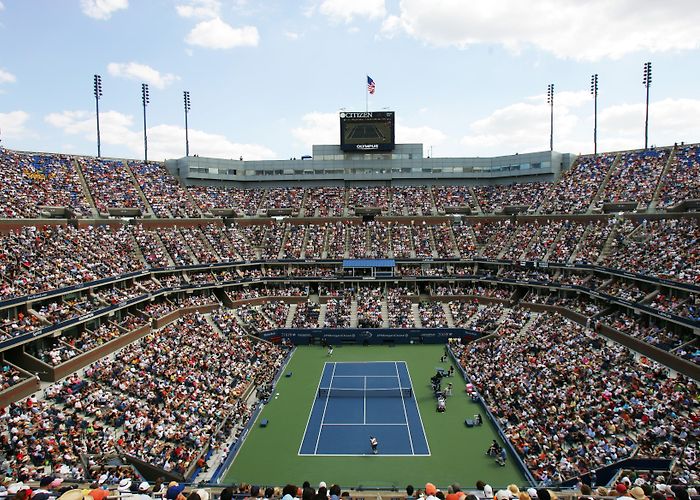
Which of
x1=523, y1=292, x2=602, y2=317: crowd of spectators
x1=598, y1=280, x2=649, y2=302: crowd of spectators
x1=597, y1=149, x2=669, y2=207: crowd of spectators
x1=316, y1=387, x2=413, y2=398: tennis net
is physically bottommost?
x1=316, y1=387, x2=413, y2=398: tennis net

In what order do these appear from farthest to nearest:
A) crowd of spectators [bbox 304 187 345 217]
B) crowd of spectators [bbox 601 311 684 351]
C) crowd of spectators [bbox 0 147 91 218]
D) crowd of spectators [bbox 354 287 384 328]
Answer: crowd of spectators [bbox 304 187 345 217]
crowd of spectators [bbox 354 287 384 328]
crowd of spectators [bbox 0 147 91 218]
crowd of spectators [bbox 601 311 684 351]

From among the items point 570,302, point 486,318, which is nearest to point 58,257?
point 486,318

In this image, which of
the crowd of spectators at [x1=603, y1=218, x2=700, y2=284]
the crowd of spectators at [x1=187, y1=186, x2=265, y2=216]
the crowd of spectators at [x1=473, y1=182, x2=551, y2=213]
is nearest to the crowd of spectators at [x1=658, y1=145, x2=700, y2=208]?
the crowd of spectators at [x1=603, y1=218, x2=700, y2=284]

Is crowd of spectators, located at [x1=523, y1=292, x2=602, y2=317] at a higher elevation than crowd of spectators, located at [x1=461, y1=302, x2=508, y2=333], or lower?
higher

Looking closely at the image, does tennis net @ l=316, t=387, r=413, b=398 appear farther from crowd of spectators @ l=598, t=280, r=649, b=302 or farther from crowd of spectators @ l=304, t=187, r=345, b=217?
crowd of spectators @ l=304, t=187, r=345, b=217

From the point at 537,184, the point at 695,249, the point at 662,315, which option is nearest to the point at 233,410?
the point at 662,315

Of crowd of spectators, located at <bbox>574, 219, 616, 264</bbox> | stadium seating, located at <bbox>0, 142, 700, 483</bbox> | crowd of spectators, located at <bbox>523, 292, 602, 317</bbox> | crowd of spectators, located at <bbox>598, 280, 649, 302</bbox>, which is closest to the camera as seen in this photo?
stadium seating, located at <bbox>0, 142, 700, 483</bbox>

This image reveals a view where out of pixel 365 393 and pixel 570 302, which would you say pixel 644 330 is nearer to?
pixel 570 302

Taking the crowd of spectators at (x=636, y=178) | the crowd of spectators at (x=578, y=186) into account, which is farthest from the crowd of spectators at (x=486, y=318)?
the crowd of spectators at (x=636, y=178)
